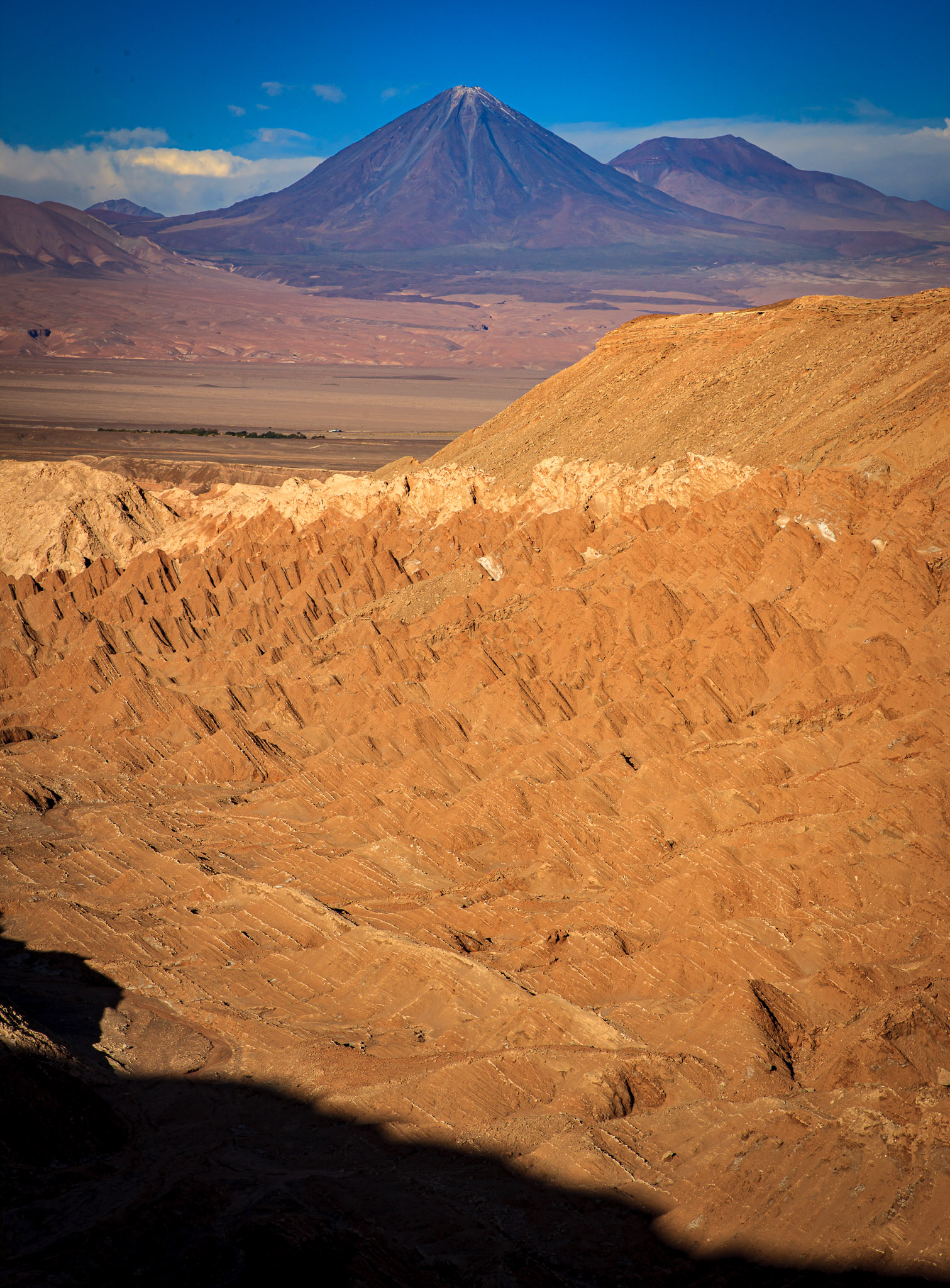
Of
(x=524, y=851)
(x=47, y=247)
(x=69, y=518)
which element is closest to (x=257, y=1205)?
(x=524, y=851)

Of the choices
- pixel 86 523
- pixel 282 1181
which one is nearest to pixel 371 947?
pixel 282 1181

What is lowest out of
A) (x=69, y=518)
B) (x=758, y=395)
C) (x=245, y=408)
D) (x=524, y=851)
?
(x=524, y=851)

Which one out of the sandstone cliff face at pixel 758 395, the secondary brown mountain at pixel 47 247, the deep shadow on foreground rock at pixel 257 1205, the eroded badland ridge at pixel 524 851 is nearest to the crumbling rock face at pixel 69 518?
the eroded badland ridge at pixel 524 851

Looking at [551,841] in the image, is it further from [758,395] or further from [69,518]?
[69,518]

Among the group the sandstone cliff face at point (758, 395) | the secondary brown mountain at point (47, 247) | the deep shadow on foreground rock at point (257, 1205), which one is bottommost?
the deep shadow on foreground rock at point (257, 1205)

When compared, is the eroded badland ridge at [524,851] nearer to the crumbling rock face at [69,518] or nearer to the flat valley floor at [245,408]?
the crumbling rock face at [69,518]

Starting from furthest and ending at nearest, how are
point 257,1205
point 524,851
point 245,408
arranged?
point 245,408 → point 524,851 → point 257,1205
